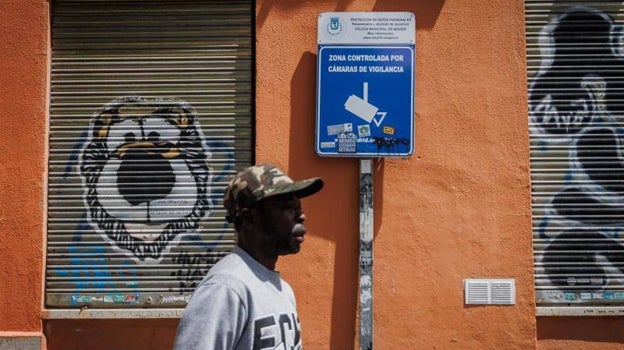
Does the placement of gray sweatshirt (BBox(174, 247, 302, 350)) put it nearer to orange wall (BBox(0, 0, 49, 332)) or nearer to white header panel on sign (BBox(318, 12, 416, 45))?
white header panel on sign (BBox(318, 12, 416, 45))

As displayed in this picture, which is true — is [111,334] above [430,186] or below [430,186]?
below

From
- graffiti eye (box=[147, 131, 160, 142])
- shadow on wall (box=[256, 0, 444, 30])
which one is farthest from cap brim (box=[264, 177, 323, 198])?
graffiti eye (box=[147, 131, 160, 142])

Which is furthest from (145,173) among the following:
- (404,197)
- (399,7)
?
(399,7)

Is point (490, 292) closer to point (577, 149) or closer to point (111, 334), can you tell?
point (577, 149)

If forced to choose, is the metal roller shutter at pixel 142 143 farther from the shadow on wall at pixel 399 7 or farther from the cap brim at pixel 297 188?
the cap brim at pixel 297 188

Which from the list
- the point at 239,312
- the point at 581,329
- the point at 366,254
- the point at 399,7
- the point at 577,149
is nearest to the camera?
the point at 239,312

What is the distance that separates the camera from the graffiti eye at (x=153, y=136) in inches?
258

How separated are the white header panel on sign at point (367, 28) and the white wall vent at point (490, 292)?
2.15m

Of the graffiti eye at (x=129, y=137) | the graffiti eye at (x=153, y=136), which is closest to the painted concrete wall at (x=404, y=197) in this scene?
the graffiti eye at (x=129, y=137)

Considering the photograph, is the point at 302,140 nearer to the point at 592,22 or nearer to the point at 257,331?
the point at 592,22

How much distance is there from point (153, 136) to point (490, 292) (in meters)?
3.26

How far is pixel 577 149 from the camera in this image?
21.2 ft

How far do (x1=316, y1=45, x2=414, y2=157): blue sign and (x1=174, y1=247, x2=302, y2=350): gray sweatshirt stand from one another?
3459 millimetres

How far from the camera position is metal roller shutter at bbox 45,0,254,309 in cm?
642
